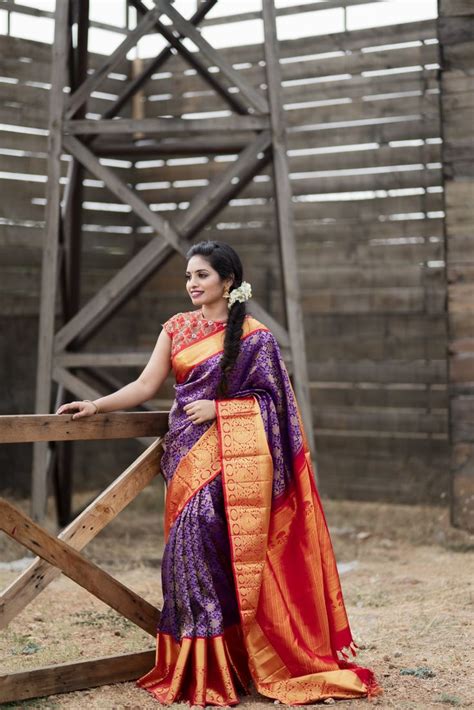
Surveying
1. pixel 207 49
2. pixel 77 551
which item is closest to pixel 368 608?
pixel 77 551

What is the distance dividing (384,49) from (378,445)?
10.4ft

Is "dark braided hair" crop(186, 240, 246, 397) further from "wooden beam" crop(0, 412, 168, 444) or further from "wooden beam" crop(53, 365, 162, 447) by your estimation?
"wooden beam" crop(53, 365, 162, 447)

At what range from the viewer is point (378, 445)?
335 inches

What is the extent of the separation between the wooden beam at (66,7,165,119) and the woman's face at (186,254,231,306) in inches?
117

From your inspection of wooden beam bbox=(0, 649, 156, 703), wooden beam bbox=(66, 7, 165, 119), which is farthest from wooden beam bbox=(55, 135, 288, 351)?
wooden beam bbox=(0, 649, 156, 703)

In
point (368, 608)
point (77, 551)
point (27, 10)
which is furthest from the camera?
point (27, 10)

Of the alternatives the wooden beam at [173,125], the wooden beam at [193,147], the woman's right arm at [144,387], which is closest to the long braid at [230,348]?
the woman's right arm at [144,387]

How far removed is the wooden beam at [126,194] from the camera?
Answer: 675 centimetres

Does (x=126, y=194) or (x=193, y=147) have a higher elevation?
(x=193, y=147)

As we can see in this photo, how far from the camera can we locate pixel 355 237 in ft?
27.9

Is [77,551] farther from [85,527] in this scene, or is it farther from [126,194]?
[126,194]

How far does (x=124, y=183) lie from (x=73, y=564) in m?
3.44

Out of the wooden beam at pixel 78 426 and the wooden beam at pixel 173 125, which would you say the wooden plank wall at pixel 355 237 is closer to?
the wooden beam at pixel 173 125

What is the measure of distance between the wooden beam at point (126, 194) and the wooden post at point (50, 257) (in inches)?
5.1
